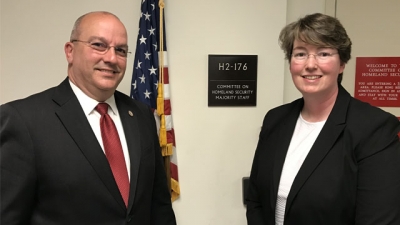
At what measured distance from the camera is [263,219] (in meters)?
1.38

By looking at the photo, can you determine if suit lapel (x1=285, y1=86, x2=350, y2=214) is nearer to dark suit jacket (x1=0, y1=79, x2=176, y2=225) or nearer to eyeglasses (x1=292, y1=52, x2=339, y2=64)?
eyeglasses (x1=292, y1=52, x2=339, y2=64)

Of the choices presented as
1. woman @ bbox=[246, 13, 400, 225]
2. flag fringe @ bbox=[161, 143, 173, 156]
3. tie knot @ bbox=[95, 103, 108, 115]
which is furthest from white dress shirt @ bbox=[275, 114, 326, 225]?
flag fringe @ bbox=[161, 143, 173, 156]

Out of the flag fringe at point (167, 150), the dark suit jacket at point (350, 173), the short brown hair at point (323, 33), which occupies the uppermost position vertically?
the short brown hair at point (323, 33)

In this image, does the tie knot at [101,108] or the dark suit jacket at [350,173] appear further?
the tie knot at [101,108]

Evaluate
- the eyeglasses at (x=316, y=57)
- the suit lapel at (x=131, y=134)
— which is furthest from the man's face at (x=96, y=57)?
the eyeglasses at (x=316, y=57)

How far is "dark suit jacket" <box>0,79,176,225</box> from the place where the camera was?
0.97 m

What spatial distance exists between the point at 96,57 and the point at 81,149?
0.34 meters

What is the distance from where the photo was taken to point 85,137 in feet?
3.53

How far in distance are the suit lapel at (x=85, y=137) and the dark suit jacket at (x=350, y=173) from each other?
652 millimetres

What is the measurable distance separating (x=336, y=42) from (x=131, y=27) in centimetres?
129

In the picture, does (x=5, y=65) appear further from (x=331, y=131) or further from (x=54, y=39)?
(x=331, y=131)

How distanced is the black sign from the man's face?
36.3 inches

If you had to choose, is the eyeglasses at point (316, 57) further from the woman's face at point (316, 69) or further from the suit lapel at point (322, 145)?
the suit lapel at point (322, 145)

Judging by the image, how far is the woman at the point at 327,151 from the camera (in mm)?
1056
